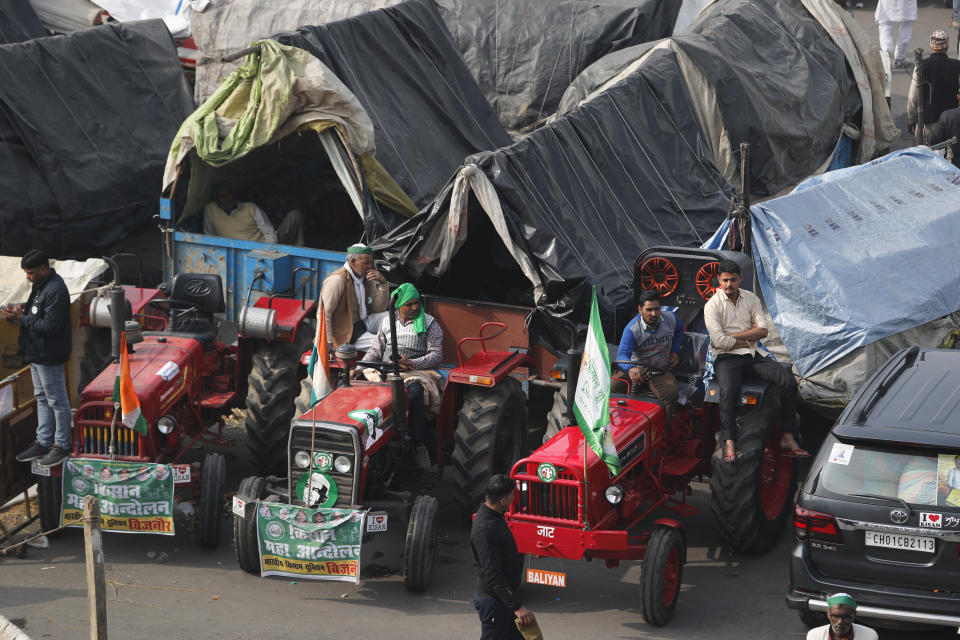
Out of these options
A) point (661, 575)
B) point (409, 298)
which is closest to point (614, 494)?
point (661, 575)

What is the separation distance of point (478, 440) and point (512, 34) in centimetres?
1057

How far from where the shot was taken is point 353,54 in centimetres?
1506

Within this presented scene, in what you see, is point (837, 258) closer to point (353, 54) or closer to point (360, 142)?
point (360, 142)

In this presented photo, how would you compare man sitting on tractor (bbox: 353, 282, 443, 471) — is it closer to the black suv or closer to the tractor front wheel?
the tractor front wheel

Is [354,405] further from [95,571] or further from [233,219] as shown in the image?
[233,219]

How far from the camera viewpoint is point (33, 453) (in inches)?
399

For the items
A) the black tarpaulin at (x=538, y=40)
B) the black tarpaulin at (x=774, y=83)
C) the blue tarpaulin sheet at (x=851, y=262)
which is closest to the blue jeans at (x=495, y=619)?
the blue tarpaulin sheet at (x=851, y=262)

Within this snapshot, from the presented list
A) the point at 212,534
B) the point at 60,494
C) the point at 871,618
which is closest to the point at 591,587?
the point at 871,618

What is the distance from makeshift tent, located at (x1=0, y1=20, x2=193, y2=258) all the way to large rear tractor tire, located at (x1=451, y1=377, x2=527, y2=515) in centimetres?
754

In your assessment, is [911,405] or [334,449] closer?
[911,405]

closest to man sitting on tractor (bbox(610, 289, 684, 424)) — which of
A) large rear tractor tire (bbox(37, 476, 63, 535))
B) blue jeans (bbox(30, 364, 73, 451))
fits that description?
blue jeans (bbox(30, 364, 73, 451))

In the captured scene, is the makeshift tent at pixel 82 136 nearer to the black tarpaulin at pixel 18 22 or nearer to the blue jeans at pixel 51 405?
the black tarpaulin at pixel 18 22

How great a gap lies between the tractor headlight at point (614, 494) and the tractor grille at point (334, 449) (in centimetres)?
191

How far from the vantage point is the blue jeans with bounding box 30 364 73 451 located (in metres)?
10.1
